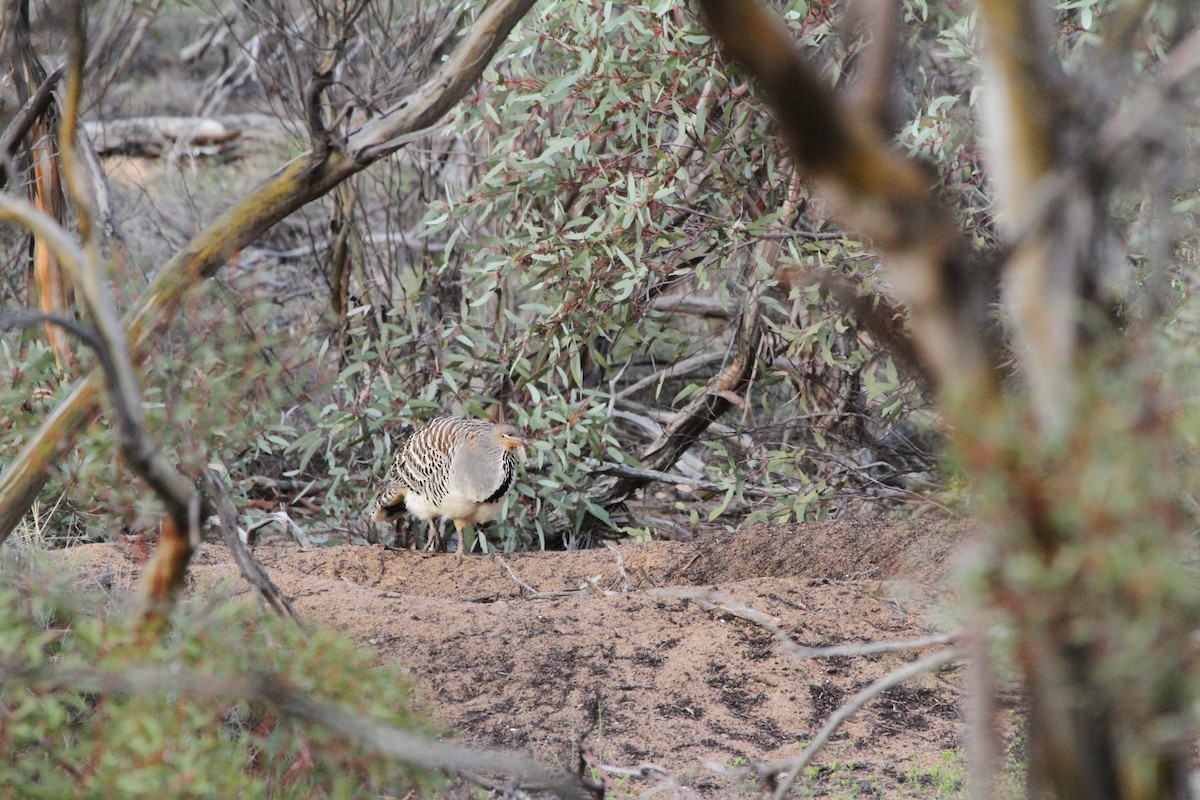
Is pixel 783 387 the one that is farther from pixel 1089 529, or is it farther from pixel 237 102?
pixel 237 102

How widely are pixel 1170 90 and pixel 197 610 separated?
85.1 inches

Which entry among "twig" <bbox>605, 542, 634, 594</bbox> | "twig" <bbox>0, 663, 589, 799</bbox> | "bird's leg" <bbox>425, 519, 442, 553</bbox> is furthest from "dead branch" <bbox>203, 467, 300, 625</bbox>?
"bird's leg" <bbox>425, 519, 442, 553</bbox>

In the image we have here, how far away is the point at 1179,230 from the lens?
14.7 ft

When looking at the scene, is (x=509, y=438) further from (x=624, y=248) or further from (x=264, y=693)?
(x=264, y=693)

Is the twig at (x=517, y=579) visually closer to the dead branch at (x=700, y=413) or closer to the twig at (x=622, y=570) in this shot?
the twig at (x=622, y=570)

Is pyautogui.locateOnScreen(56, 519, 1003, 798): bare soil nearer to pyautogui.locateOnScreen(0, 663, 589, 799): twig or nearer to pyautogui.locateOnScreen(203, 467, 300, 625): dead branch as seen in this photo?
pyautogui.locateOnScreen(203, 467, 300, 625): dead branch

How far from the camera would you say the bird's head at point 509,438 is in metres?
6.20

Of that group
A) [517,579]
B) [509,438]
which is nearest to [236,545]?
[517,579]

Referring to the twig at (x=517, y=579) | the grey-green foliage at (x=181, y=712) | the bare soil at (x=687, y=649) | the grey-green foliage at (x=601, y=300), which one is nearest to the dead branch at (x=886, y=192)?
the grey-green foliage at (x=181, y=712)

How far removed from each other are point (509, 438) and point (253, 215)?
9.24ft

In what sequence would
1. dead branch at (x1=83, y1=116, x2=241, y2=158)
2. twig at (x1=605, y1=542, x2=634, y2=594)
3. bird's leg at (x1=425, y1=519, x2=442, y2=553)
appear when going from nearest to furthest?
twig at (x1=605, y1=542, x2=634, y2=594) → bird's leg at (x1=425, y1=519, x2=442, y2=553) → dead branch at (x1=83, y1=116, x2=241, y2=158)

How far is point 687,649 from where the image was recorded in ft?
14.7

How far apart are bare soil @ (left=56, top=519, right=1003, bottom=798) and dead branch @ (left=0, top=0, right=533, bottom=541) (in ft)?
2.22

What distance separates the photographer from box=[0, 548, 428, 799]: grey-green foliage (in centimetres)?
214
